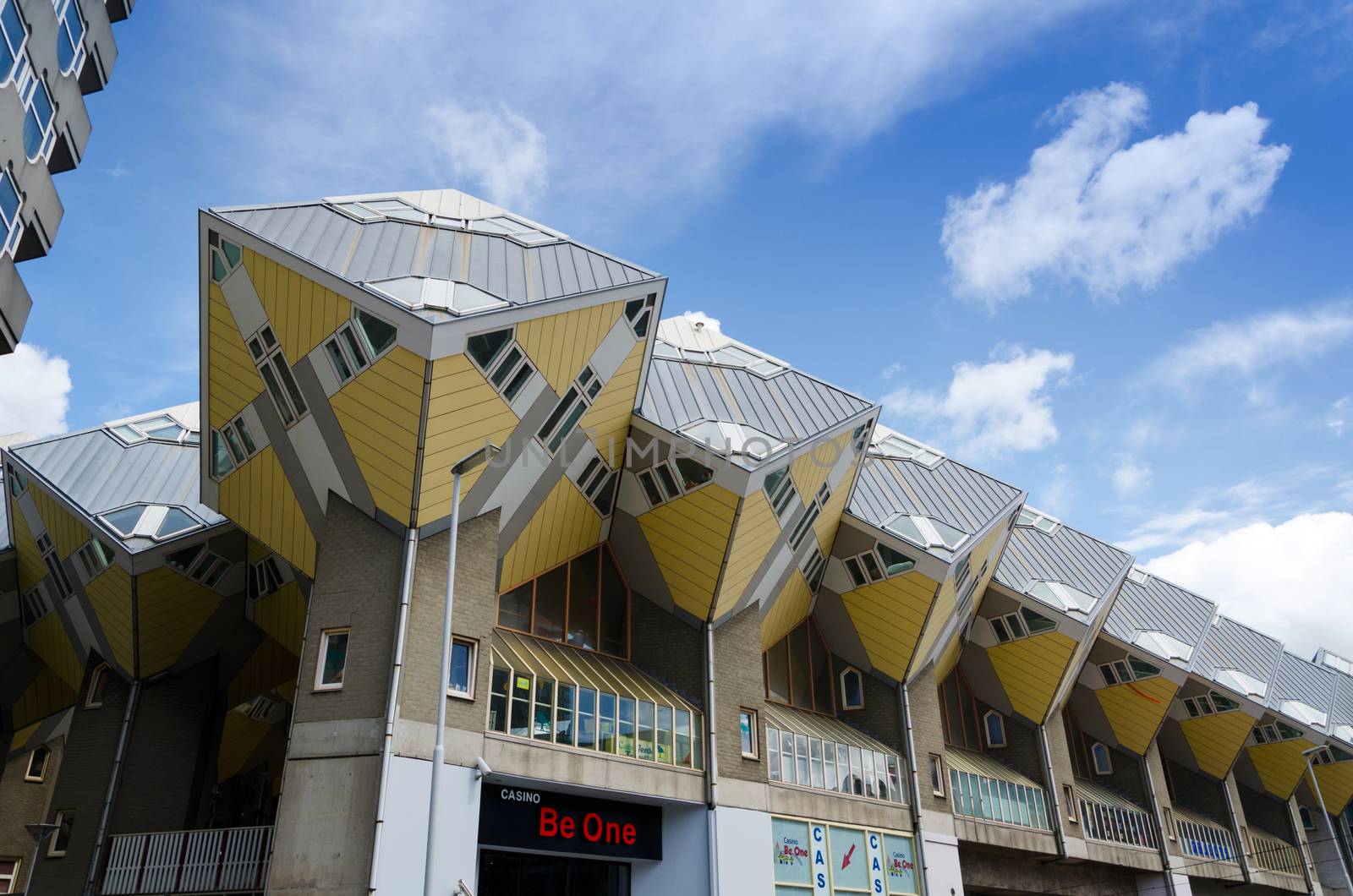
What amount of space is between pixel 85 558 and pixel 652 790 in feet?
49.8

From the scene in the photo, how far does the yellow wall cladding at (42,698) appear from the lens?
96.3 feet

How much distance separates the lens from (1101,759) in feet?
126

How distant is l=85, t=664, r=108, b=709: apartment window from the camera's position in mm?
25812

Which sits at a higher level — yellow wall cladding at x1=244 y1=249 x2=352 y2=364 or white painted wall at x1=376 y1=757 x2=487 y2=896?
yellow wall cladding at x1=244 y1=249 x2=352 y2=364

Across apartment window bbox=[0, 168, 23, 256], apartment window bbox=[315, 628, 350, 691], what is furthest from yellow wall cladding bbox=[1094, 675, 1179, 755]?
apartment window bbox=[0, 168, 23, 256]

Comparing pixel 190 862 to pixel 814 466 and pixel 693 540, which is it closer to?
pixel 693 540

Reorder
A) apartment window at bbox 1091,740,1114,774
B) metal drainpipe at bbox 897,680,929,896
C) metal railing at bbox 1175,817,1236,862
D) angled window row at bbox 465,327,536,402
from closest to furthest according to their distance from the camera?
1. angled window row at bbox 465,327,536,402
2. metal drainpipe at bbox 897,680,929,896
3. metal railing at bbox 1175,817,1236,862
4. apartment window at bbox 1091,740,1114,774

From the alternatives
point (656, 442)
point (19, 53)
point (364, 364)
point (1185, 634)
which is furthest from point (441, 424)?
point (1185, 634)

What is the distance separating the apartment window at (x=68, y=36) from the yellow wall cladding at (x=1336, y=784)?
53589 mm

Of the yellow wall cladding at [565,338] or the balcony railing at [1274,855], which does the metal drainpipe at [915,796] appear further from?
the balcony railing at [1274,855]

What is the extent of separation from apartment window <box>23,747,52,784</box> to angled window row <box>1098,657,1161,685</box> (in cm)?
3718

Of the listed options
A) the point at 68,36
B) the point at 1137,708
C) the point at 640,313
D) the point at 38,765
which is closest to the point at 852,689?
the point at 1137,708

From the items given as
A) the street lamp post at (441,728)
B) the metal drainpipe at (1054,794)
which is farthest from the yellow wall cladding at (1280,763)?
the street lamp post at (441,728)

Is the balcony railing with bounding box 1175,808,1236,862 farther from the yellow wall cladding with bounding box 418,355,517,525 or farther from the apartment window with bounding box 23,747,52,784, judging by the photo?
the apartment window with bounding box 23,747,52,784
